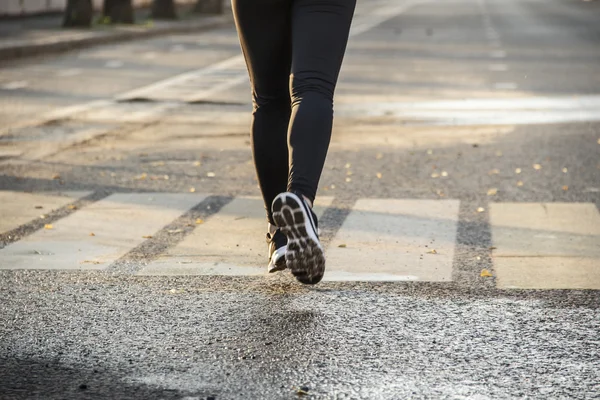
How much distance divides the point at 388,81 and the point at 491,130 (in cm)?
596

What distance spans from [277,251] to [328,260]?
68 centimetres

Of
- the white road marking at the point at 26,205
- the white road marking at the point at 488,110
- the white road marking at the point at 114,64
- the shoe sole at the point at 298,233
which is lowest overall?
the white road marking at the point at 114,64

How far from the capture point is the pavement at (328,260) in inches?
137

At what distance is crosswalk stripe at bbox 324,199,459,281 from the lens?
4938mm

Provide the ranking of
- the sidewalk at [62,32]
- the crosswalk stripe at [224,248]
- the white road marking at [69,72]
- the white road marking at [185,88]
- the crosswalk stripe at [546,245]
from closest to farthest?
the crosswalk stripe at [546,245], the crosswalk stripe at [224,248], the white road marking at [185,88], the white road marking at [69,72], the sidewalk at [62,32]

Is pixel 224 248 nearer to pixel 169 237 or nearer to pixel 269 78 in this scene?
pixel 169 237

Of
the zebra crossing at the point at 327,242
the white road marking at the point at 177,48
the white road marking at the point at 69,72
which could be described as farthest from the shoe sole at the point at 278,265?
the white road marking at the point at 177,48

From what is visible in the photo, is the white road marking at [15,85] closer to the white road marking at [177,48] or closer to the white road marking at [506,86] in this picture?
the white road marking at [506,86]

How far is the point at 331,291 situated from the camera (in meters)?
4.57

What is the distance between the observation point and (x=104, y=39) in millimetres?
28438

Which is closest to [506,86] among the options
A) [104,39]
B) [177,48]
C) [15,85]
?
[15,85]

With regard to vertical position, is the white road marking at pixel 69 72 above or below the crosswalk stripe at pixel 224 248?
below

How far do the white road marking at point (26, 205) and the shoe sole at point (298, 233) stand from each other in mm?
2414

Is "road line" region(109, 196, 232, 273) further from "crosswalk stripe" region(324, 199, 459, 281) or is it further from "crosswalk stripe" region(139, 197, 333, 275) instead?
"crosswalk stripe" region(324, 199, 459, 281)
